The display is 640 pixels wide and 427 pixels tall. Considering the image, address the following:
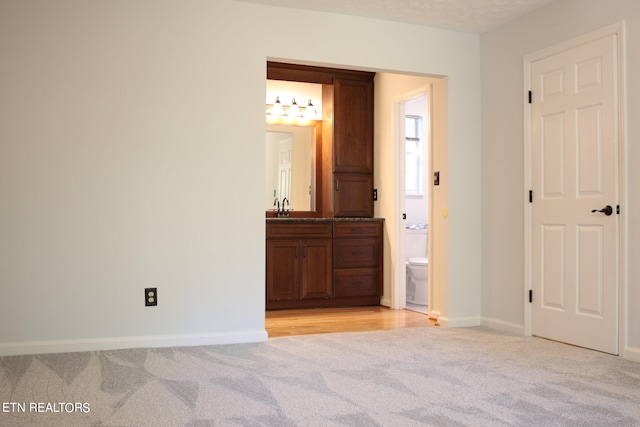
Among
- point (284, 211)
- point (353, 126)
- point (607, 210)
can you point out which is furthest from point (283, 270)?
point (607, 210)

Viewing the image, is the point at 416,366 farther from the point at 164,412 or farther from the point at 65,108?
the point at 65,108

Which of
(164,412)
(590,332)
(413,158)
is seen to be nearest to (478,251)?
(590,332)

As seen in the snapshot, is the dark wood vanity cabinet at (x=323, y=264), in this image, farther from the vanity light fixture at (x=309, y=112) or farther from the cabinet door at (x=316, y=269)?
the vanity light fixture at (x=309, y=112)

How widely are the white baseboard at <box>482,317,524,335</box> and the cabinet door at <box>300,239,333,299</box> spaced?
5.28ft

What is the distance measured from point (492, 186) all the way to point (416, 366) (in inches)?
75.6

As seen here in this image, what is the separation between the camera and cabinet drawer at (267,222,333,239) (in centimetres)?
546

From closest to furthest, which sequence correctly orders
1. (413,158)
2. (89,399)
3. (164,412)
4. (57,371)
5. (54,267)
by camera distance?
(164,412) < (89,399) < (57,371) < (54,267) < (413,158)

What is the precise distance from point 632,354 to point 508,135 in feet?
5.97

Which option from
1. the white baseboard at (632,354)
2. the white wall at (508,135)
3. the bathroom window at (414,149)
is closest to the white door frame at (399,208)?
the white wall at (508,135)

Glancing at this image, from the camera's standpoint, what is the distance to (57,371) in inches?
123

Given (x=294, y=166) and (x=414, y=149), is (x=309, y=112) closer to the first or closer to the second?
(x=294, y=166)

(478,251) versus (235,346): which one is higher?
(478,251)

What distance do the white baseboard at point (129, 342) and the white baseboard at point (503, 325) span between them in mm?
1828

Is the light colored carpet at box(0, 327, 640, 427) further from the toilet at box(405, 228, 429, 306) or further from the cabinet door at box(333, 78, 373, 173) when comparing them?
the cabinet door at box(333, 78, 373, 173)
